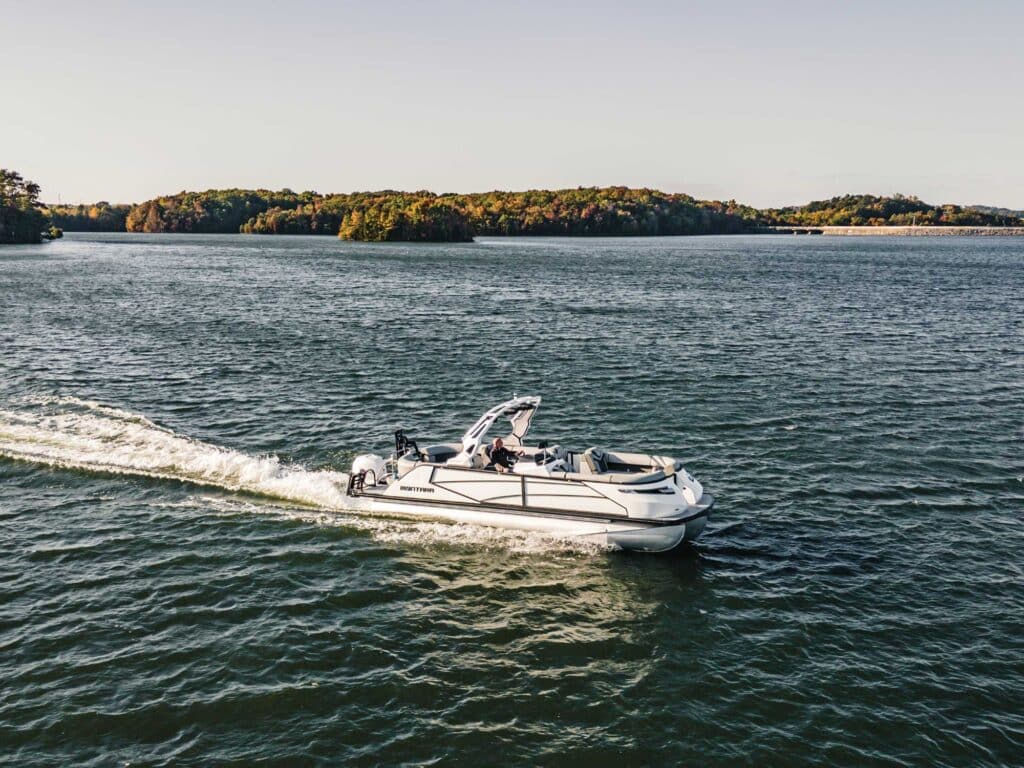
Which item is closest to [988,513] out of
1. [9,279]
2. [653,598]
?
[653,598]

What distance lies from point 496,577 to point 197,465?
44.5ft

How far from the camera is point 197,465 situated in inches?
1128

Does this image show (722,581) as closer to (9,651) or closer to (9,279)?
(9,651)

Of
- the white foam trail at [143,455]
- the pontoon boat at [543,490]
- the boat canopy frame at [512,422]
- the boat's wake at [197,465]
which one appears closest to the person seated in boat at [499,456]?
the pontoon boat at [543,490]

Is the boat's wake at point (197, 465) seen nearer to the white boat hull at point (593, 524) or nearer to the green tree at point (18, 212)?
the white boat hull at point (593, 524)

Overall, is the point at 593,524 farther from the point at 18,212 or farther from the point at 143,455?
the point at 18,212

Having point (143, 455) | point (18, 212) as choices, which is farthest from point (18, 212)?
point (143, 455)

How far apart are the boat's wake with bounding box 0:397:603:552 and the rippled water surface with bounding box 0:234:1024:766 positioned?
155 millimetres

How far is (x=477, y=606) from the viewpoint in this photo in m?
19.9

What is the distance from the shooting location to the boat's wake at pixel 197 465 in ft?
77.8

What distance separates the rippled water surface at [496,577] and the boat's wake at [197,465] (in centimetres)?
16

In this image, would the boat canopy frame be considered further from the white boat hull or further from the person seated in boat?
the white boat hull

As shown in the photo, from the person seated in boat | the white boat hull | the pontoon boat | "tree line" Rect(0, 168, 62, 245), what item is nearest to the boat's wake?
the white boat hull

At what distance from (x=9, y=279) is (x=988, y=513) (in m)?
102
